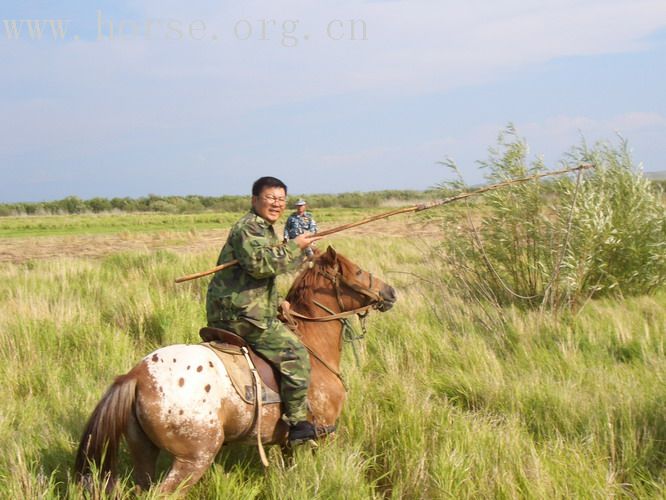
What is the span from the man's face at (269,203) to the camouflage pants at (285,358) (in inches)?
29.7

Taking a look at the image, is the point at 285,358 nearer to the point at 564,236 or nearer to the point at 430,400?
the point at 430,400

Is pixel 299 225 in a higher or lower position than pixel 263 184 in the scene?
lower

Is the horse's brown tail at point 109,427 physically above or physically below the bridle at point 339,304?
below

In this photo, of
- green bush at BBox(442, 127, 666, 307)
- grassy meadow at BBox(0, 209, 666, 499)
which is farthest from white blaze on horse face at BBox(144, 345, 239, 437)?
green bush at BBox(442, 127, 666, 307)

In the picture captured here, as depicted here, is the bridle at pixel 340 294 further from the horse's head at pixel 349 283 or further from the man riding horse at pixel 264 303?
the man riding horse at pixel 264 303

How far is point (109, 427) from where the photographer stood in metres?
3.39

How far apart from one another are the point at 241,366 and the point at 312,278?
1.00 metres

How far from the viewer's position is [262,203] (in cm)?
397

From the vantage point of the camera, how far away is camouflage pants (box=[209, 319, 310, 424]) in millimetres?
3922

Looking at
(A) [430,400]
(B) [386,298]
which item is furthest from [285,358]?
(A) [430,400]

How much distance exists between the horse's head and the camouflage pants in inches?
27.0

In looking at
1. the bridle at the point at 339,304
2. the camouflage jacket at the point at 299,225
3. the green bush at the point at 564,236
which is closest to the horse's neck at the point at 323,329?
the bridle at the point at 339,304

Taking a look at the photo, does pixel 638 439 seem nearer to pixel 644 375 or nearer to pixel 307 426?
pixel 644 375

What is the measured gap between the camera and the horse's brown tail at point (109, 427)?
11.1 feet
